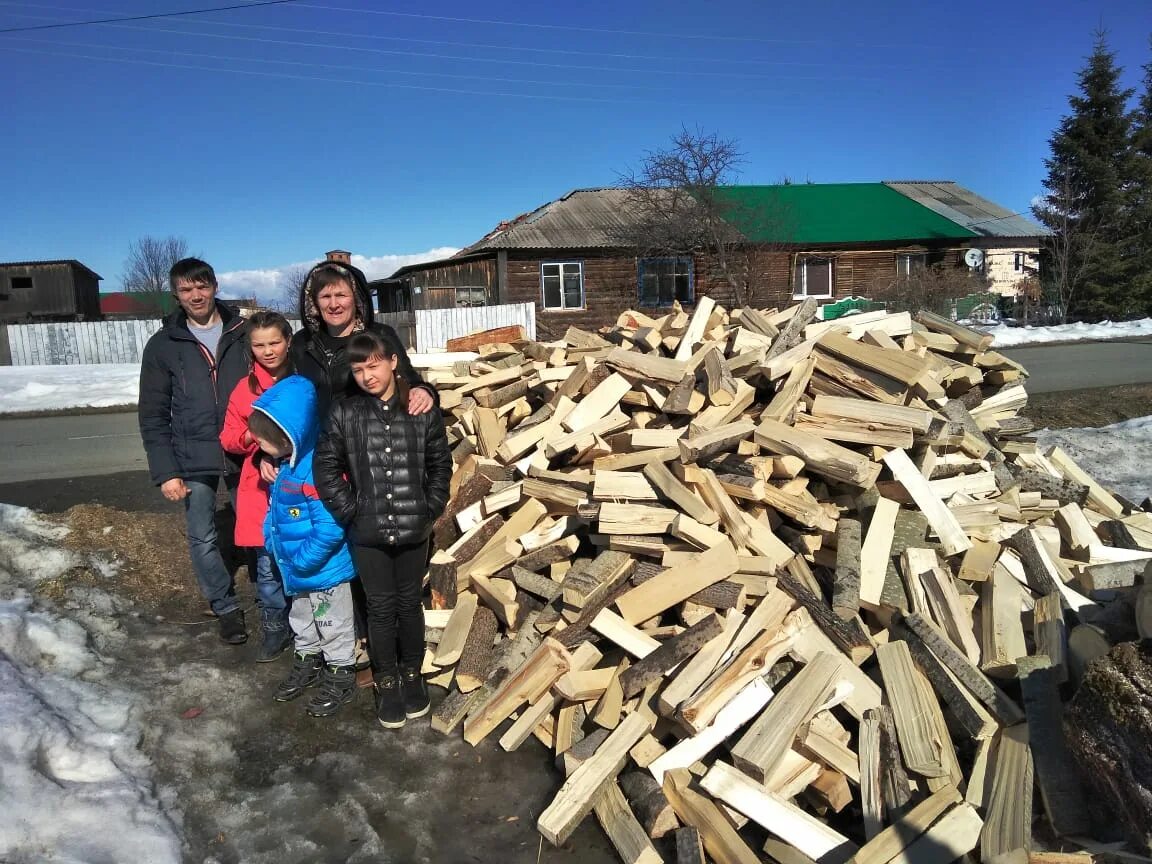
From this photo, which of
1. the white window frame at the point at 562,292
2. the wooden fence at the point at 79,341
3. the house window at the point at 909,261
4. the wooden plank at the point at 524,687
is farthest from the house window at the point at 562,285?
the wooden plank at the point at 524,687

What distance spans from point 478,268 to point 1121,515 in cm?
2174

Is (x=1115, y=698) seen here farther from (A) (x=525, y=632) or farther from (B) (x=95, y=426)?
(B) (x=95, y=426)

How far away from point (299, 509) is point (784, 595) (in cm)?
234

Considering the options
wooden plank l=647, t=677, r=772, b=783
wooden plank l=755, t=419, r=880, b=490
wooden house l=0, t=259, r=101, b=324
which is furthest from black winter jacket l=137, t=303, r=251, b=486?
wooden house l=0, t=259, r=101, b=324

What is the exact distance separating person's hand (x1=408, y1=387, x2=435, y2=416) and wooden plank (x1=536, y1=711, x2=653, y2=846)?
170 centimetres

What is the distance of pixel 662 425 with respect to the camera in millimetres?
4523

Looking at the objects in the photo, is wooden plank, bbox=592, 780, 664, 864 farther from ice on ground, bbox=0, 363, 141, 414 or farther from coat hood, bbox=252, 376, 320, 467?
ice on ground, bbox=0, 363, 141, 414

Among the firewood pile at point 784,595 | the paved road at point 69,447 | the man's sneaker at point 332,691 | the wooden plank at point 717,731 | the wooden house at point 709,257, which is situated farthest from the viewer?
the wooden house at point 709,257

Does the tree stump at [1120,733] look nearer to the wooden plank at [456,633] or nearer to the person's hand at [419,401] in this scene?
the wooden plank at [456,633]

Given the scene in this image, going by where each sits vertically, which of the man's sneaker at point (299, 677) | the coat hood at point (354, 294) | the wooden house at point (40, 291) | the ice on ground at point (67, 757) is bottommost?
the man's sneaker at point (299, 677)

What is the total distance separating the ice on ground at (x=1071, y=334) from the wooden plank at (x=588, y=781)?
19.5m

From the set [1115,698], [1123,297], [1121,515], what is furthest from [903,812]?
[1123,297]

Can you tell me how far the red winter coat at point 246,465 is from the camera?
3.81 meters

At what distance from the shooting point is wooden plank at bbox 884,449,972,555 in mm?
3779
